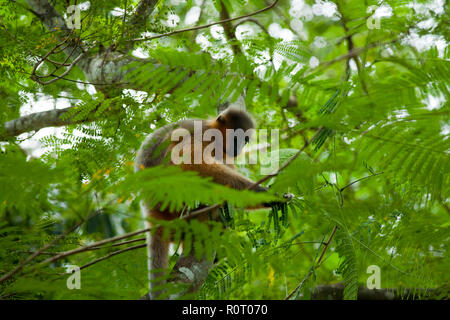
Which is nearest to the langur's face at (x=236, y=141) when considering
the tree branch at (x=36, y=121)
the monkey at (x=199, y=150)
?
the monkey at (x=199, y=150)

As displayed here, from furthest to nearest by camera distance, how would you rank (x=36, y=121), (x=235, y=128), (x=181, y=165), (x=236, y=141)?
(x=36, y=121), (x=236, y=141), (x=235, y=128), (x=181, y=165)

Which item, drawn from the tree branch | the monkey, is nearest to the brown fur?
the monkey

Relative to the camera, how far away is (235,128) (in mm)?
4262

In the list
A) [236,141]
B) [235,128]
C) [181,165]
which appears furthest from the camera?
[236,141]

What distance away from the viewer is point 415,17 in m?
3.35

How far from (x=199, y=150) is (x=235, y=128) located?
0.53 metres

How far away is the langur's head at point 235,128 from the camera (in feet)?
14.0

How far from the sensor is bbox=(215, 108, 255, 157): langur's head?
4262 mm

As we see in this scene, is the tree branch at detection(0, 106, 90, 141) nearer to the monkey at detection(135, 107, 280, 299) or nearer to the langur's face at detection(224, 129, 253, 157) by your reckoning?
the monkey at detection(135, 107, 280, 299)

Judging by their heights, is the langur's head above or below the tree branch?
below

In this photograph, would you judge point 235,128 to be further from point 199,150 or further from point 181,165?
point 181,165

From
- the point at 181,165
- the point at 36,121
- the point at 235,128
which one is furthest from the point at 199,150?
the point at 36,121
